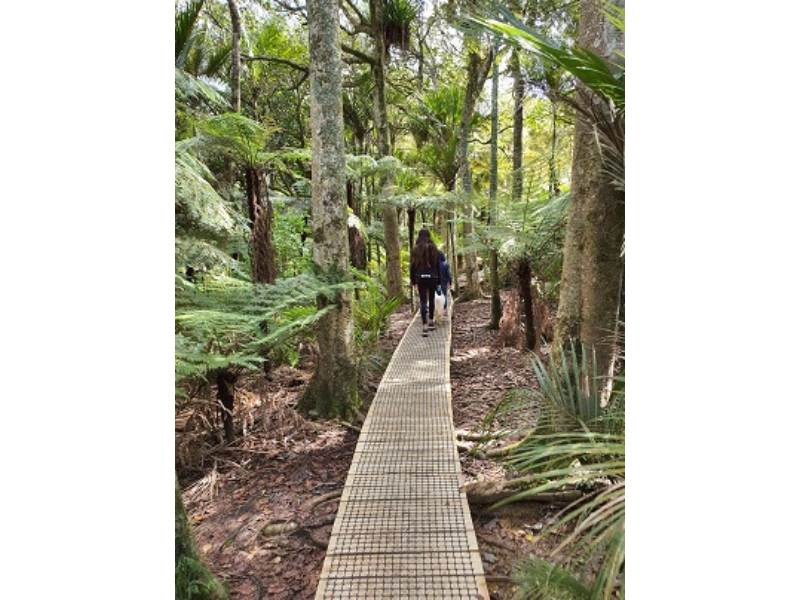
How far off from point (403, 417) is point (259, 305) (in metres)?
1.35

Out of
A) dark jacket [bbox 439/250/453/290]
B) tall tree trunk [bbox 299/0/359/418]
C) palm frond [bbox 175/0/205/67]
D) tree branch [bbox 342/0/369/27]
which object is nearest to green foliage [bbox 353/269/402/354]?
dark jacket [bbox 439/250/453/290]

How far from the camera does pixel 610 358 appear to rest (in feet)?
8.64

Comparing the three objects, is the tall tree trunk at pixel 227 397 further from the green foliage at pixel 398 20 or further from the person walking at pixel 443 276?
the green foliage at pixel 398 20

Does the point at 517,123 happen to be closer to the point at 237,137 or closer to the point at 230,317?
the point at 237,137

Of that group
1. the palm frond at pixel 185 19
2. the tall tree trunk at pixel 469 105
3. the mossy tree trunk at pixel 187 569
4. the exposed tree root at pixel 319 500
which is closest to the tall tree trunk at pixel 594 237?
the exposed tree root at pixel 319 500

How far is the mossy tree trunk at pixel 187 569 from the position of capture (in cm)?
179

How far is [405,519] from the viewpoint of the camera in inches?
85.5

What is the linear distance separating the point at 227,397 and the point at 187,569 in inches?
70.6

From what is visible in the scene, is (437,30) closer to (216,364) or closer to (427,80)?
(427,80)

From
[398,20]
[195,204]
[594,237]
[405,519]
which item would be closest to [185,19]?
[195,204]

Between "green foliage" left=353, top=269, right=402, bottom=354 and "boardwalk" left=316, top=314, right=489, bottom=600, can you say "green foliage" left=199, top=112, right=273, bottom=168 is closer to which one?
"green foliage" left=353, top=269, right=402, bottom=354

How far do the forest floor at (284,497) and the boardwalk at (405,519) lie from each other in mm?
218

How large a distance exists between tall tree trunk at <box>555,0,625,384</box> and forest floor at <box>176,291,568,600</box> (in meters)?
0.57
